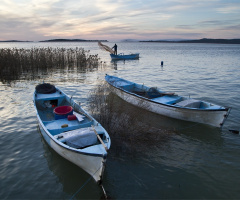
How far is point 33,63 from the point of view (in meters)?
22.3

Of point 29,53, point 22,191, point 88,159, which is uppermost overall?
point 29,53

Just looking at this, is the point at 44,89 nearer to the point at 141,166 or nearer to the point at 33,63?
the point at 141,166

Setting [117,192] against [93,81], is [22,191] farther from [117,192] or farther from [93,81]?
[93,81]

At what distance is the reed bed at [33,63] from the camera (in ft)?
65.1

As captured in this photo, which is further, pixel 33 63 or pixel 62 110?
pixel 33 63

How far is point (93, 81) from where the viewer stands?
19391mm

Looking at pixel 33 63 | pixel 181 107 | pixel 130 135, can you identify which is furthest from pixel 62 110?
pixel 33 63

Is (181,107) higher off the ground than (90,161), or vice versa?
(181,107)

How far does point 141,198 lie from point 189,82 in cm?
1564

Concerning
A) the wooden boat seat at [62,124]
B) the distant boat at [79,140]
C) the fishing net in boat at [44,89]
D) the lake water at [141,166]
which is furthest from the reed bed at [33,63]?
the wooden boat seat at [62,124]

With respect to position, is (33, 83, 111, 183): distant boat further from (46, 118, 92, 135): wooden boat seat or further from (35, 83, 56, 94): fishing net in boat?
(35, 83, 56, 94): fishing net in boat

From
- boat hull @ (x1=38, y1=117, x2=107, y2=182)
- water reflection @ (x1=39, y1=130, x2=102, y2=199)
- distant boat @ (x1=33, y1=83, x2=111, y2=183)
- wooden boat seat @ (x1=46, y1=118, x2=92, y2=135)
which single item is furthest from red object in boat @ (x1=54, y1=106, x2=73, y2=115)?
boat hull @ (x1=38, y1=117, x2=107, y2=182)

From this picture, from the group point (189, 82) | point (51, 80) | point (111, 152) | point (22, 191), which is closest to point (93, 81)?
point (51, 80)

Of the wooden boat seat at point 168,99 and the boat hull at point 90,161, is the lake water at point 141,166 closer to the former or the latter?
the boat hull at point 90,161
